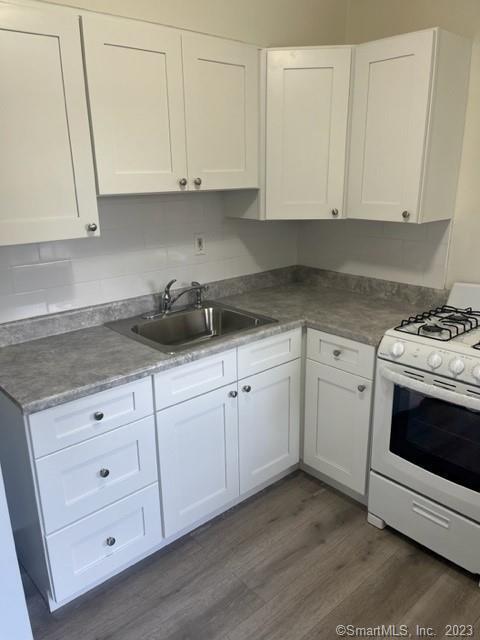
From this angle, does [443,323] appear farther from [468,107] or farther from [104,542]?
[104,542]

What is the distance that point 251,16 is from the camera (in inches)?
96.0

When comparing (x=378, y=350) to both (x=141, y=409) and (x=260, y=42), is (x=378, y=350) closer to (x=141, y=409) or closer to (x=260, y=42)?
(x=141, y=409)

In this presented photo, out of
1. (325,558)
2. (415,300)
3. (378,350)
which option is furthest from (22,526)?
(415,300)

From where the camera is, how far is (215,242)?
269 cm

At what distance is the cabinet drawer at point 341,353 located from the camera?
7.01 feet

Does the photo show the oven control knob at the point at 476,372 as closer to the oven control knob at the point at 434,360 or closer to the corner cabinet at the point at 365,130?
the oven control knob at the point at 434,360

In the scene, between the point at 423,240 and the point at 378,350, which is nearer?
the point at 378,350

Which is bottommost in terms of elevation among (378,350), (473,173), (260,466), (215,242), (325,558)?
(325,558)

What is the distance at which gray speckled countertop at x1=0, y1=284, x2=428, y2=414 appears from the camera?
166 cm

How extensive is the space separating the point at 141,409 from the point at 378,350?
3.25 ft

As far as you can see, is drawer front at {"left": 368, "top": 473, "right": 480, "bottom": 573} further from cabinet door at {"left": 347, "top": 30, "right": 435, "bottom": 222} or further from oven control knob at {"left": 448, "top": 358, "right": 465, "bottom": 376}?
cabinet door at {"left": 347, "top": 30, "right": 435, "bottom": 222}

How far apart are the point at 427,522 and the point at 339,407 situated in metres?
0.59

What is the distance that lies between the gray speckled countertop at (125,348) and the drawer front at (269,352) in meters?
0.05

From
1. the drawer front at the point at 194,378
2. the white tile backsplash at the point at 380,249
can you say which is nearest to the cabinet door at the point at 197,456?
the drawer front at the point at 194,378
